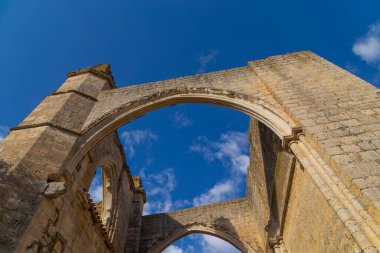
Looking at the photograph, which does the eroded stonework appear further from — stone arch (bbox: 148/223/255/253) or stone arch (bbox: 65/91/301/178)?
stone arch (bbox: 148/223/255/253)

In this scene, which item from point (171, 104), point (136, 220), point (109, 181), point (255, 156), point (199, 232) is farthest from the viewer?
point (136, 220)

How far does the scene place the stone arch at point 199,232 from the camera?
875cm

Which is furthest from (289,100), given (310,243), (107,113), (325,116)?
(107,113)

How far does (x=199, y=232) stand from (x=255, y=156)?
3.43 metres

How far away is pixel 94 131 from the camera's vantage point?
561 centimetres

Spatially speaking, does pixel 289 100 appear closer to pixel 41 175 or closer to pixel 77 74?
pixel 41 175

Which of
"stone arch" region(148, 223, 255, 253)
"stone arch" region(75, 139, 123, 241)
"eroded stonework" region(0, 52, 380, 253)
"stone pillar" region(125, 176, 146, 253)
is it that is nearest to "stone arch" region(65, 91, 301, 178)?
"eroded stonework" region(0, 52, 380, 253)

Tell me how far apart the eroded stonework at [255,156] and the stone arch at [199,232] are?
0.16 meters

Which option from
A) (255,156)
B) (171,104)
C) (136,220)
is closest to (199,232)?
(136,220)

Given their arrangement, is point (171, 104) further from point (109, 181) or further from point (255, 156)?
point (109, 181)

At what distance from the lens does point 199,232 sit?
31.3 feet

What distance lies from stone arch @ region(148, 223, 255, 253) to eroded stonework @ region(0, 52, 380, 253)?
161 mm

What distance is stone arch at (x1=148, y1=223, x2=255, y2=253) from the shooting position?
8.75 meters

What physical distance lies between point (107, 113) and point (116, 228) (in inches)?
150
